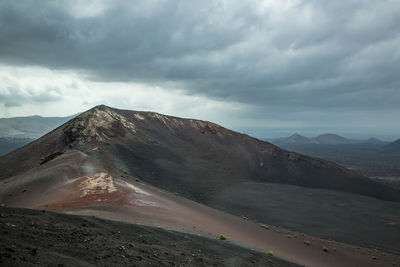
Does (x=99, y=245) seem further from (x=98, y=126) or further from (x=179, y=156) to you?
(x=179, y=156)

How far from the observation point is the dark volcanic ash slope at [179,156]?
1745 inches

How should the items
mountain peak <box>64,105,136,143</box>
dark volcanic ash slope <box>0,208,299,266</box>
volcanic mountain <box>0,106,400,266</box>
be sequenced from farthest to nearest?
mountain peak <box>64,105,136,143</box>, volcanic mountain <box>0,106,400,266</box>, dark volcanic ash slope <box>0,208,299,266</box>

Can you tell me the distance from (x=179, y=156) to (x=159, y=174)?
12144mm

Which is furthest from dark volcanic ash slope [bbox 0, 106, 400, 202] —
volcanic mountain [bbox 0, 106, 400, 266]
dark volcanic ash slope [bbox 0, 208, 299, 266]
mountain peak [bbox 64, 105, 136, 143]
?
dark volcanic ash slope [bbox 0, 208, 299, 266]

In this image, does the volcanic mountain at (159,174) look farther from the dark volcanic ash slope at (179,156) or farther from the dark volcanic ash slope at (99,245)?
the dark volcanic ash slope at (99,245)

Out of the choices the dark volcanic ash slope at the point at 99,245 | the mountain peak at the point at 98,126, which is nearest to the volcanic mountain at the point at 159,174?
the mountain peak at the point at 98,126


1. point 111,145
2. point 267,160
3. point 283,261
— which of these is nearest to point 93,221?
point 283,261

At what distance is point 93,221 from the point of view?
11.2m

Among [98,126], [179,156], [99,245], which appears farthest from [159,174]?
[99,245]

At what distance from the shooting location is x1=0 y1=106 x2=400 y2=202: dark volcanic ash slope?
145ft

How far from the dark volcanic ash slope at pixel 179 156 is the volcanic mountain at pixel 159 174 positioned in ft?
0.79

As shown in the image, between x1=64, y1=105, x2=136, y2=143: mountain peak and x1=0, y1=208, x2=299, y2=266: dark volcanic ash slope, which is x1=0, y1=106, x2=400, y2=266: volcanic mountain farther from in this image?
x1=0, y1=208, x2=299, y2=266: dark volcanic ash slope

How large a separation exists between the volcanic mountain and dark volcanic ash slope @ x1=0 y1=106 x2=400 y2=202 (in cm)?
24

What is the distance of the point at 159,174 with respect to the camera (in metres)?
47.5
